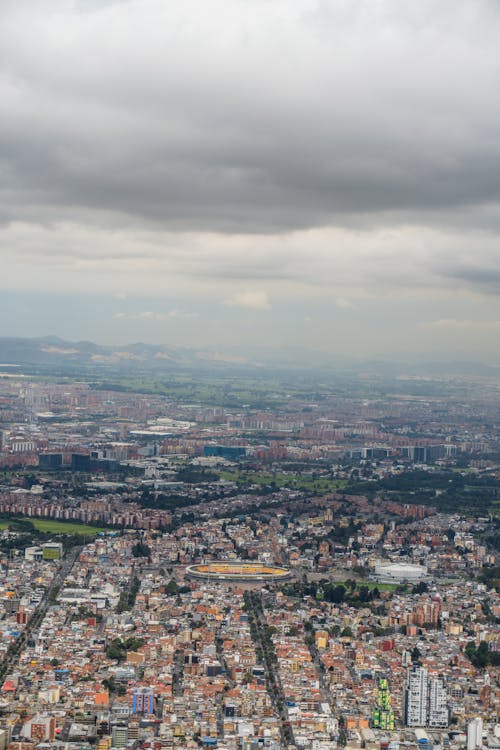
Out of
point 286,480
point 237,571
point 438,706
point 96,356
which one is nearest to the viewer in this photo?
point 438,706

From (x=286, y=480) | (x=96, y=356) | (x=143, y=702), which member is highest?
(x=96, y=356)

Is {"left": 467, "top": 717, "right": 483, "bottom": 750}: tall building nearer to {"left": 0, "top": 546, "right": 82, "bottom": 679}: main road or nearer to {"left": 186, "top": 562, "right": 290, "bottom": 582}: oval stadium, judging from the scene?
{"left": 0, "top": 546, "right": 82, "bottom": 679}: main road

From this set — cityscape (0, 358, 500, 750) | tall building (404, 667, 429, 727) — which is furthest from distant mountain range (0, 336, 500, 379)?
tall building (404, 667, 429, 727)

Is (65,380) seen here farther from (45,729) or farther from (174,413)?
(45,729)

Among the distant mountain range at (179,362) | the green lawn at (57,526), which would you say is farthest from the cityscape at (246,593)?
the distant mountain range at (179,362)

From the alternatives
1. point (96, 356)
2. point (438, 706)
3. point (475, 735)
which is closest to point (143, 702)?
point (438, 706)

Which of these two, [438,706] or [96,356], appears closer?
[438,706]

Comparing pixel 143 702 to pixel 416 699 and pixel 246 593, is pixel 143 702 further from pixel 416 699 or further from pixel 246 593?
pixel 246 593
